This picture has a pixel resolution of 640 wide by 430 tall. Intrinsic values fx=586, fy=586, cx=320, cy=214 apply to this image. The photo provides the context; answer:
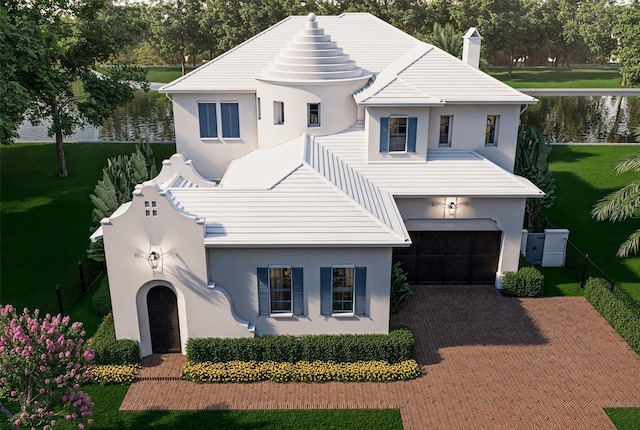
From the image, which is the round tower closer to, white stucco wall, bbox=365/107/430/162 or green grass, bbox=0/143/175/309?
white stucco wall, bbox=365/107/430/162

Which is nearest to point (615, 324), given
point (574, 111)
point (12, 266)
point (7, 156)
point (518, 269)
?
point (518, 269)

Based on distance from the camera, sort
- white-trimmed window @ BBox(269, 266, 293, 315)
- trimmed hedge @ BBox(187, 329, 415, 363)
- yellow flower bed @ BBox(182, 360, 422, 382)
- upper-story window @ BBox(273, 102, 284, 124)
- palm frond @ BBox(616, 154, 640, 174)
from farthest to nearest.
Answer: upper-story window @ BBox(273, 102, 284, 124)
palm frond @ BBox(616, 154, 640, 174)
white-trimmed window @ BBox(269, 266, 293, 315)
trimmed hedge @ BBox(187, 329, 415, 363)
yellow flower bed @ BBox(182, 360, 422, 382)

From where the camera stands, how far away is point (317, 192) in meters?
20.1

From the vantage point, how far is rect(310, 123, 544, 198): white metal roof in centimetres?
2333

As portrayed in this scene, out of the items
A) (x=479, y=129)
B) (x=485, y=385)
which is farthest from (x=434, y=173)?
(x=485, y=385)

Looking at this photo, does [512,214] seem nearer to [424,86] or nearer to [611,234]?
[424,86]

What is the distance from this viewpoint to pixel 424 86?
2558 centimetres

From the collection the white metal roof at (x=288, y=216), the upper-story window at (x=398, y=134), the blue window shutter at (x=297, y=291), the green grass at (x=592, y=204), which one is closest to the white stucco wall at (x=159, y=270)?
the white metal roof at (x=288, y=216)

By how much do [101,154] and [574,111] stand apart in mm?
48684

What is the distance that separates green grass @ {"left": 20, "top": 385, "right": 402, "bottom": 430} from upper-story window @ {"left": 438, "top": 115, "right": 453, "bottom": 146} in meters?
13.1

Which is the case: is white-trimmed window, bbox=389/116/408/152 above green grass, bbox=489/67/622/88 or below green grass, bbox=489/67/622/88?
above

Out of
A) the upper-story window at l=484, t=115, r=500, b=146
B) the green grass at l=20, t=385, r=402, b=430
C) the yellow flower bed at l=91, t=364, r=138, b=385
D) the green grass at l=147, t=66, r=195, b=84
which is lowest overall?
the green grass at l=20, t=385, r=402, b=430

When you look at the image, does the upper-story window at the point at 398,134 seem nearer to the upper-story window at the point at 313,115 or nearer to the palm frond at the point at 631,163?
the upper-story window at the point at 313,115

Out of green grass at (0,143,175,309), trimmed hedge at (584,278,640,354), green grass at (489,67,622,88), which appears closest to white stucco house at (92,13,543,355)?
trimmed hedge at (584,278,640,354)
